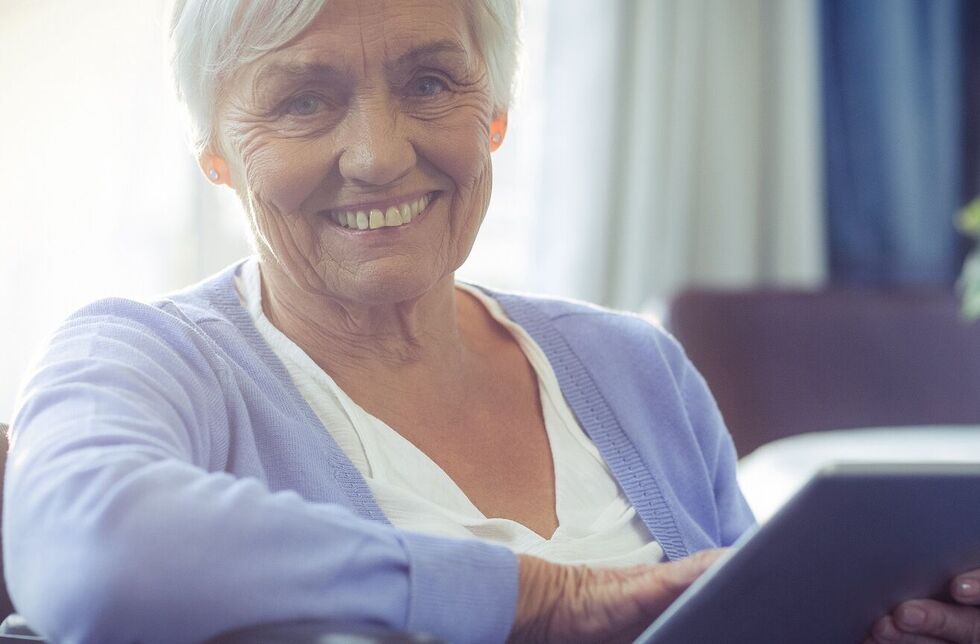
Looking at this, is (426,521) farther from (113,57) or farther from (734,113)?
(734,113)

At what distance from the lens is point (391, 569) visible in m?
0.79

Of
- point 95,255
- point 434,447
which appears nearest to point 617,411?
point 434,447

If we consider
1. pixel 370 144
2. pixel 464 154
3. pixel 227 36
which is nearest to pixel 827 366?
pixel 464 154

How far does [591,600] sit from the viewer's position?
0.88m

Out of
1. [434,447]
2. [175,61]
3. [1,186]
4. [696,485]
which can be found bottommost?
[696,485]

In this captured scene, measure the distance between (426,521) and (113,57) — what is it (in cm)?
162

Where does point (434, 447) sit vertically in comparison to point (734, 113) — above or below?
below

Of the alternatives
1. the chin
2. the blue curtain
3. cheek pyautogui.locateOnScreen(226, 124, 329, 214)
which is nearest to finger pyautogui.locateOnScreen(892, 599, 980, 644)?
the chin

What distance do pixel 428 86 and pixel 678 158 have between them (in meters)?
2.06

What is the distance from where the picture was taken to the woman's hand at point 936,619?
90 centimetres

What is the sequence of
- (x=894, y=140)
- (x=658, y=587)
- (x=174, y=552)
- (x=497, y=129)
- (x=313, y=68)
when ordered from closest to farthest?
1. (x=174, y=552)
2. (x=658, y=587)
3. (x=313, y=68)
4. (x=497, y=129)
5. (x=894, y=140)

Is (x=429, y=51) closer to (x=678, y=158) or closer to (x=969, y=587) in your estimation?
(x=969, y=587)

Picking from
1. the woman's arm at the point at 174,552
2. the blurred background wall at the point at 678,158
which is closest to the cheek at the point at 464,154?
the woman's arm at the point at 174,552

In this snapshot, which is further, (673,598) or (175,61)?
(175,61)
